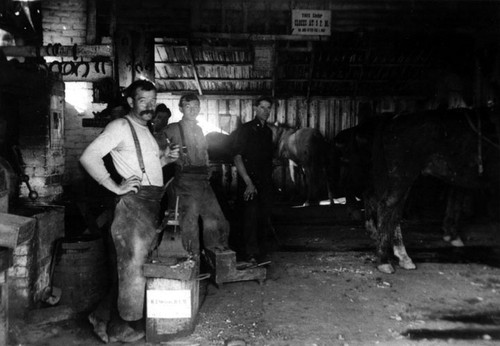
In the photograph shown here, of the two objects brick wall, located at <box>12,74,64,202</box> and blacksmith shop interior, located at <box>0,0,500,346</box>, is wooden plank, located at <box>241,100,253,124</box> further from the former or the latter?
brick wall, located at <box>12,74,64,202</box>

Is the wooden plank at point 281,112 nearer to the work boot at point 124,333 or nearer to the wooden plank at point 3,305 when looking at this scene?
the work boot at point 124,333

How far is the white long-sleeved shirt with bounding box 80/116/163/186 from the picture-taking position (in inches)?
142

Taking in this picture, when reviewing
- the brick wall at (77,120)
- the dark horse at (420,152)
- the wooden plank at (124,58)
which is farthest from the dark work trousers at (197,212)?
the brick wall at (77,120)

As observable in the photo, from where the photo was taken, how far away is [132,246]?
364 centimetres

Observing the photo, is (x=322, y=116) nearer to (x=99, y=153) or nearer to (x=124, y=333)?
(x=99, y=153)

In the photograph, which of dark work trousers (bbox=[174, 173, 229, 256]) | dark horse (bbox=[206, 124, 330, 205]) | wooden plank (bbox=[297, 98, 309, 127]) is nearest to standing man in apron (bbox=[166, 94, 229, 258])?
dark work trousers (bbox=[174, 173, 229, 256])

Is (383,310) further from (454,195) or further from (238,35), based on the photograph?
(238,35)

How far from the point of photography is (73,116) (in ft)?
26.1

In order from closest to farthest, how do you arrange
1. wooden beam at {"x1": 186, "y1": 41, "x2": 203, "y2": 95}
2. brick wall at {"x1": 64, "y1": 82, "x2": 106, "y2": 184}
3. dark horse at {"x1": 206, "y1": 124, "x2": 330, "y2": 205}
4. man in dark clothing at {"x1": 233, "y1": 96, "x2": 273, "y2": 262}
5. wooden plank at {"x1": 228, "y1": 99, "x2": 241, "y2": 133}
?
man in dark clothing at {"x1": 233, "y1": 96, "x2": 273, "y2": 262}, brick wall at {"x1": 64, "y1": 82, "x2": 106, "y2": 184}, wooden beam at {"x1": 186, "y1": 41, "x2": 203, "y2": 95}, dark horse at {"x1": 206, "y1": 124, "x2": 330, "y2": 205}, wooden plank at {"x1": 228, "y1": 99, "x2": 241, "y2": 133}

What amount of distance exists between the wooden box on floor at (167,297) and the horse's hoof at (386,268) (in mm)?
3004

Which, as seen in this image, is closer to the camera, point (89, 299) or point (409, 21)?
point (89, 299)

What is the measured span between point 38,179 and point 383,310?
14.4ft

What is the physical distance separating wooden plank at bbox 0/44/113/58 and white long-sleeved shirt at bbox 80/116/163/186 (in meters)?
3.79

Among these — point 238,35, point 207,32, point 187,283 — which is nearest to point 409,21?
→ point 238,35
